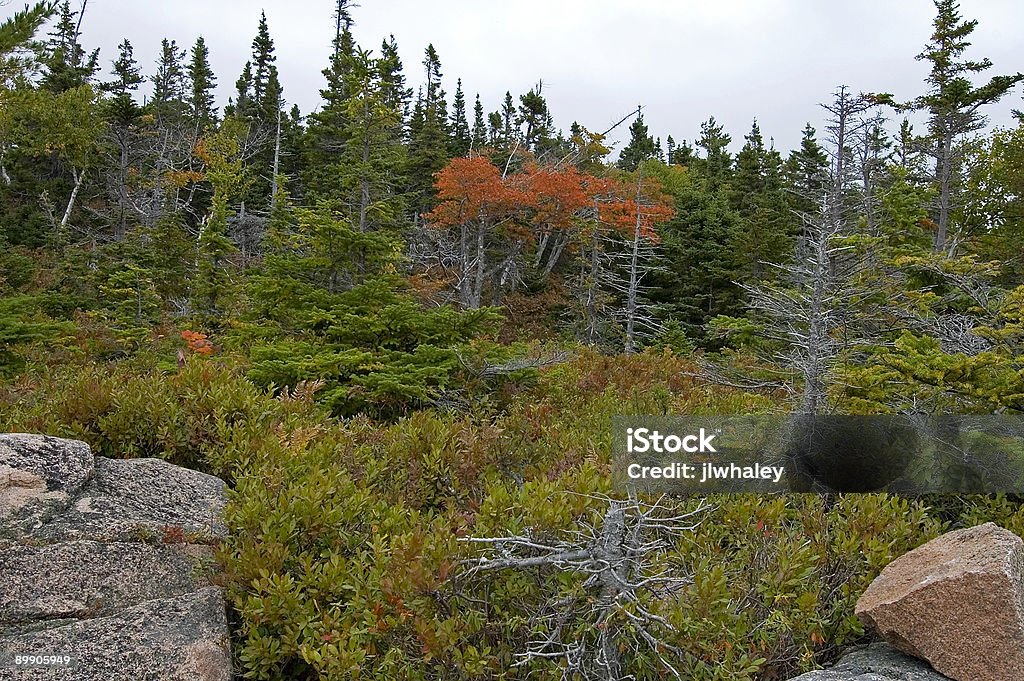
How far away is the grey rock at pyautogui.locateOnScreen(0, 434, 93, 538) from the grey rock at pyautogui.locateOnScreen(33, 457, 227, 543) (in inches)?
3.5

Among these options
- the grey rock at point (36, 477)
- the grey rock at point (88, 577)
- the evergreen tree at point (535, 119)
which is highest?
the evergreen tree at point (535, 119)

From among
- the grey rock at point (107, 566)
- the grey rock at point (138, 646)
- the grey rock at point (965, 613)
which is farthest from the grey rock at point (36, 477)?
the grey rock at point (965, 613)

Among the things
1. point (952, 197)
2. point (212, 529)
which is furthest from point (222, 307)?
point (952, 197)

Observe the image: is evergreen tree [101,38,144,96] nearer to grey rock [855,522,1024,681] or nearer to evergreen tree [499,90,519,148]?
evergreen tree [499,90,519,148]

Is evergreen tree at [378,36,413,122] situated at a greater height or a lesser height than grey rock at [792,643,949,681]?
greater

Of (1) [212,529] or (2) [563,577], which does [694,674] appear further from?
(1) [212,529]

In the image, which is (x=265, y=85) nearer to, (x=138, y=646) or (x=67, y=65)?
(x=67, y=65)

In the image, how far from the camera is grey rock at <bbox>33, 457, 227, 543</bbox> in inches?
153

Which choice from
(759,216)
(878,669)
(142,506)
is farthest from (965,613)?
(759,216)

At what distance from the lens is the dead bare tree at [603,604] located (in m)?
2.77

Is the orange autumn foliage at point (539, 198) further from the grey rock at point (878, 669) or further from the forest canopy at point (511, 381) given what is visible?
the grey rock at point (878, 669)

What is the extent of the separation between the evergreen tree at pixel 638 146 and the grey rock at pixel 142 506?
39.4 m

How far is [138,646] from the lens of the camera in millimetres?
3193

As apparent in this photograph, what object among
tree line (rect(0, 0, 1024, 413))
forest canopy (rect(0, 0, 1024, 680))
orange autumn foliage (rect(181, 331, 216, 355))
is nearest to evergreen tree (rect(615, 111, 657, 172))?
tree line (rect(0, 0, 1024, 413))
